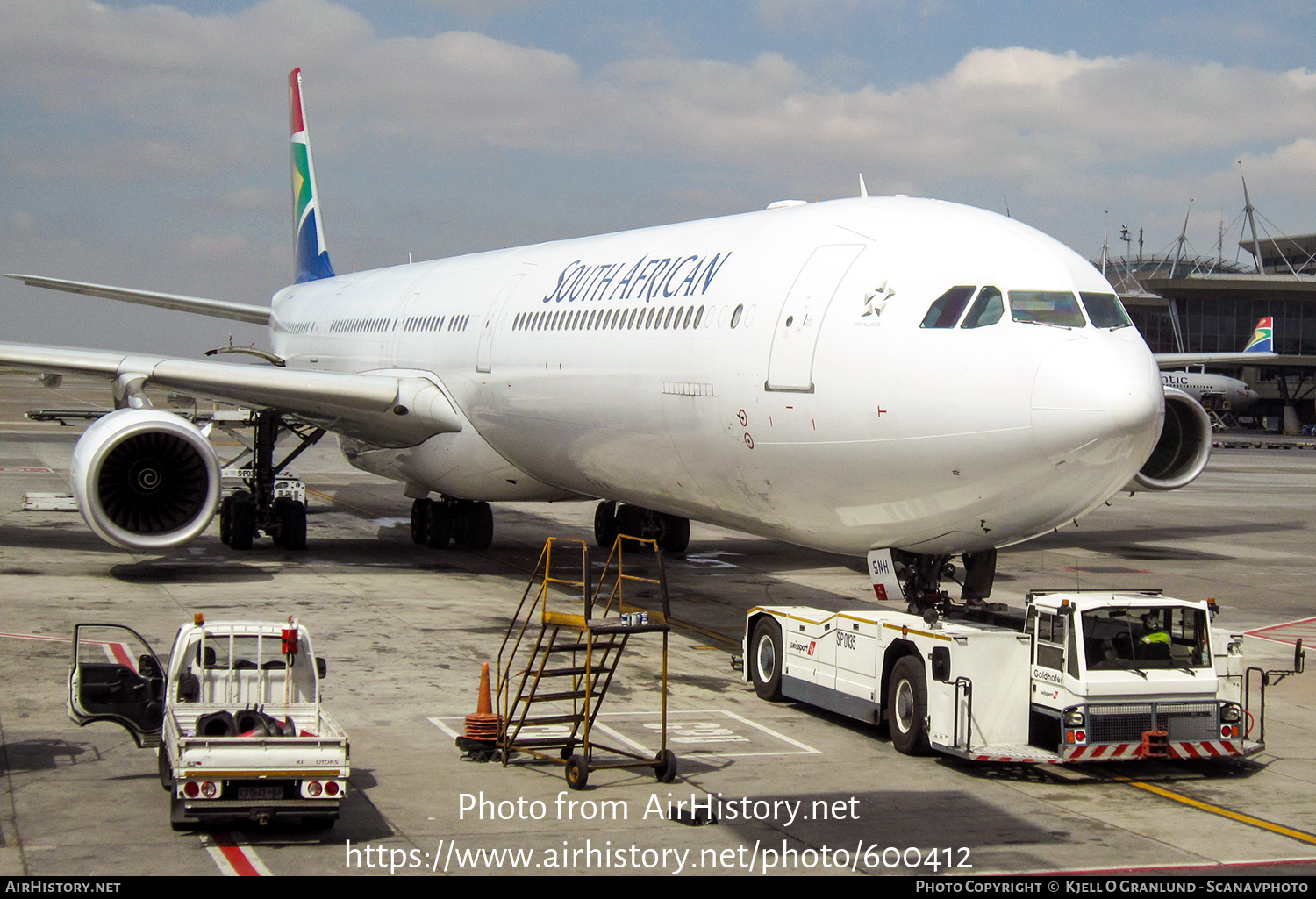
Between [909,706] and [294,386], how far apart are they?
39.0ft

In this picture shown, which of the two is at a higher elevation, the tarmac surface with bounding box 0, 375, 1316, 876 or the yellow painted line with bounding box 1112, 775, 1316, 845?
the tarmac surface with bounding box 0, 375, 1316, 876

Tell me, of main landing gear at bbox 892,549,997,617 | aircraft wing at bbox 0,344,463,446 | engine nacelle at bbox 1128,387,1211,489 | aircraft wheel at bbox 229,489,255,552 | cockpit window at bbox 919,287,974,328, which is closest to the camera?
cockpit window at bbox 919,287,974,328

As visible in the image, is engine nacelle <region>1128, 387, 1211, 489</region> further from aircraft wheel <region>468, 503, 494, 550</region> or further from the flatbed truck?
the flatbed truck

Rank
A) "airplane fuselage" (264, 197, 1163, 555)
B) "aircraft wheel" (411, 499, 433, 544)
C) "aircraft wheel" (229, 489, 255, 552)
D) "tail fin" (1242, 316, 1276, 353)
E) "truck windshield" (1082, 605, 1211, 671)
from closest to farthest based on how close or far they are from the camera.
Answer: "airplane fuselage" (264, 197, 1163, 555)
"truck windshield" (1082, 605, 1211, 671)
"aircraft wheel" (229, 489, 255, 552)
"aircraft wheel" (411, 499, 433, 544)
"tail fin" (1242, 316, 1276, 353)

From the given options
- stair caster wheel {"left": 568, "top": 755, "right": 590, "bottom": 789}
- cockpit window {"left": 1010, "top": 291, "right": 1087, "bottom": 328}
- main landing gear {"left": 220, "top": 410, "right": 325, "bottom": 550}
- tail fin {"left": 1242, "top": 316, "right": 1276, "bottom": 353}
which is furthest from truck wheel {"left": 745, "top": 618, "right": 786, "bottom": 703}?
tail fin {"left": 1242, "top": 316, "right": 1276, "bottom": 353}

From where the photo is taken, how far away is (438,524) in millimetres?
23469

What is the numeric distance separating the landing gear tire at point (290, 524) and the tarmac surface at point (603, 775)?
5.51 feet

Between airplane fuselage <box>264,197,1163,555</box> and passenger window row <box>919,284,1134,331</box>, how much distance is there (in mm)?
75

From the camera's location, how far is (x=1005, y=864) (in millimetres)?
8117

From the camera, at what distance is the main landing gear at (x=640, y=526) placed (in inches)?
906

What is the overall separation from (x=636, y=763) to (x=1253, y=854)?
410cm

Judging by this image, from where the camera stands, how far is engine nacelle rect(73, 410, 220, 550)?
1861 cm

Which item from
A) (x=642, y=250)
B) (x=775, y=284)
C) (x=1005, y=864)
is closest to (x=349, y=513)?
(x=642, y=250)

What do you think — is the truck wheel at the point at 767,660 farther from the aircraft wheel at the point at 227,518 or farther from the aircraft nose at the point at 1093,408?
the aircraft wheel at the point at 227,518
